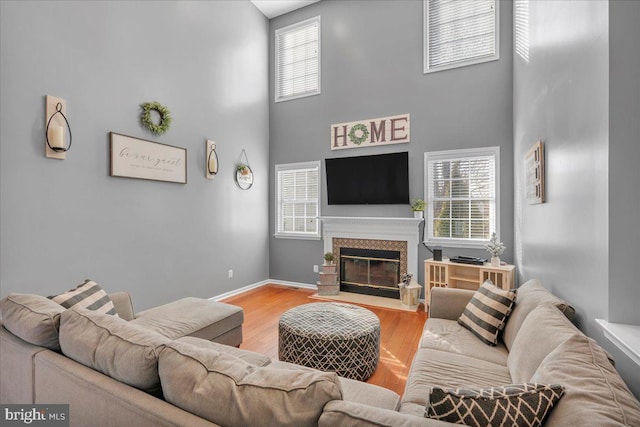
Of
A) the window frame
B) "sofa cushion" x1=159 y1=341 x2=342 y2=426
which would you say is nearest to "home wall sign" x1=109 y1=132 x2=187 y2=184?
the window frame

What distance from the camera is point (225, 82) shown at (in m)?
4.59

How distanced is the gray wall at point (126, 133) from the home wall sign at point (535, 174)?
3.84 m

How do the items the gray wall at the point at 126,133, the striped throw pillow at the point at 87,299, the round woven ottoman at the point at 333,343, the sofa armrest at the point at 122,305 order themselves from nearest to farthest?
the striped throw pillow at the point at 87,299
the round woven ottoman at the point at 333,343
the sofa armrest at the point at 122,305
the gray wall at the point at 126,133

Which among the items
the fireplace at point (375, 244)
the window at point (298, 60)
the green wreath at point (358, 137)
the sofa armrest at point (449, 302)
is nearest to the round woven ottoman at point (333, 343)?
the sofa armrest at point (449, 302)

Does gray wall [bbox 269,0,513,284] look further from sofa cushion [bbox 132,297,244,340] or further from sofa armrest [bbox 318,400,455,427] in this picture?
sofa armrest [bbox 318,400,455,427]

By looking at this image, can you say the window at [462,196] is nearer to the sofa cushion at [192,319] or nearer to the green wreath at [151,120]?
the sofa cushion at [192,319]

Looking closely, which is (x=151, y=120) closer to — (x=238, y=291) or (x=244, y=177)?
(x=244, y=177)

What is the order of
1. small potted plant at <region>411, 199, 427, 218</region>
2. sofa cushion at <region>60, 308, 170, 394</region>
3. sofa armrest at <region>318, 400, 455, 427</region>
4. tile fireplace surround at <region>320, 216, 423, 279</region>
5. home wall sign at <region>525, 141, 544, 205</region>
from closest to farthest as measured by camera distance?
1. sofa armrest at <region>318, 400, 455, 427</region>
2. sofa cushion at <region>60, 308, 170, 394</region>
3. home wall sign at <region>525, 141, 544, 205</region>
4. small potted plant at <region>411, 199, 427, 218</region>
5. tile fireplace surround at <region>320, 216, 423, 279</region>

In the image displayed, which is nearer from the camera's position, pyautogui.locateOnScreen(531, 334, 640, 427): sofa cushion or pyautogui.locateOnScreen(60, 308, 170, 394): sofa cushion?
pyautogui.locateOnScreen(531, 334, 640, 427): sofa cushion

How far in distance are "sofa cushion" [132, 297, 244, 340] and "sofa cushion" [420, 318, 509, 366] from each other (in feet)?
5.41

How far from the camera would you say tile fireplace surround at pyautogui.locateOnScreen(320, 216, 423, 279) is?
4398 millimetres

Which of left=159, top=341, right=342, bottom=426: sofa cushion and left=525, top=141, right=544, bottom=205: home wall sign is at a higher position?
left=525, top=141, right=544, bottom=205: home wall sign

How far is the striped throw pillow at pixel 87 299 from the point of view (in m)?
1.89

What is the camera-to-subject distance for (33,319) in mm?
1398
